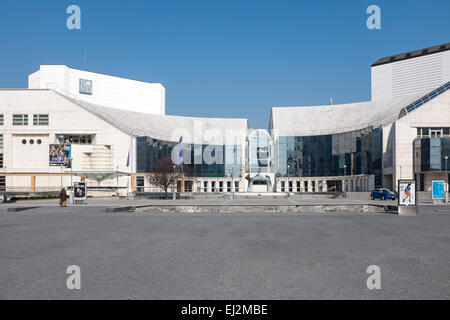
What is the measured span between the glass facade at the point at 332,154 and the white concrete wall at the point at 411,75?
45880 mm

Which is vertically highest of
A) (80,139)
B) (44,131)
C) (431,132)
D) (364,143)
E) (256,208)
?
(44,131)

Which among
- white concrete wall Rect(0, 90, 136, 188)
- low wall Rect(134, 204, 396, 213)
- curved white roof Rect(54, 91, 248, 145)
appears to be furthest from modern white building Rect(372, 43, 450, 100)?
low wall Rect(134, 204, 396, 213)

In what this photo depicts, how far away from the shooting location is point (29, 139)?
277ft

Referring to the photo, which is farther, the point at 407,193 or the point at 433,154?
the point at 433,154

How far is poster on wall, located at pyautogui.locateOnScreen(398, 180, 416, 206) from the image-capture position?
84.6 feet

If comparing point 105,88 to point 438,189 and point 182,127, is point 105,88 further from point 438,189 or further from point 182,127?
point 438,189

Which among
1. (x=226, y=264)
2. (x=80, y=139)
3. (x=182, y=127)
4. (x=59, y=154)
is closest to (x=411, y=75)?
(x=182, y=127)

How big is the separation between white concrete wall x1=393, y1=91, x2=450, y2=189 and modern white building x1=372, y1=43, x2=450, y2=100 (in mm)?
55936

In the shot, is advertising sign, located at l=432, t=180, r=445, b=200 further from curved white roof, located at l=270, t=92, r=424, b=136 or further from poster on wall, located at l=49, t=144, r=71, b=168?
poster on wall, located at l=49, t=144, r=71, b=168

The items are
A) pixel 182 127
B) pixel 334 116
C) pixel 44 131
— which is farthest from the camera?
pixel 182 127

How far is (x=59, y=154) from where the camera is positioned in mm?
78250

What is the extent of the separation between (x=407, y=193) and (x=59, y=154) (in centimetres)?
6705

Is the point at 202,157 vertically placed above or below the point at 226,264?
above

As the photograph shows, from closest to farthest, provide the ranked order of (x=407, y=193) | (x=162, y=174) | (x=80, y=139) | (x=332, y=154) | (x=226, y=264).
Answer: (x=226, y=264)
(x=407, y=193)
(x=162, y=174)
(x=80, y=139)
(x=332, y=154)
